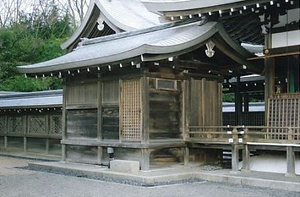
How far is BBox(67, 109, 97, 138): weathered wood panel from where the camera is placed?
14.1m

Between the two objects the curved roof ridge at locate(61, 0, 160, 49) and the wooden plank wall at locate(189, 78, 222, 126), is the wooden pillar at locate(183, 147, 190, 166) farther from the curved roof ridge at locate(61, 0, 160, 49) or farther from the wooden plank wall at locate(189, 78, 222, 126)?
the curved roof ridge at locate(61, 0, 160, 49)

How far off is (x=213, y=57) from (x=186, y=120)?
2134 mm

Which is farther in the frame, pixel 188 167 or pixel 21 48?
pixel 21 48

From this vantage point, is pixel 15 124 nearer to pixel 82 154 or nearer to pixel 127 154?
pixel 82 154

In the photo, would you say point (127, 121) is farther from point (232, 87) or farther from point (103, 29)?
point (103, 29)

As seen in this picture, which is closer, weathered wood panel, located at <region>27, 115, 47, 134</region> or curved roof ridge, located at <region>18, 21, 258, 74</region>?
curved roof ridge, located at <region>18, 21, 258, 74</region>

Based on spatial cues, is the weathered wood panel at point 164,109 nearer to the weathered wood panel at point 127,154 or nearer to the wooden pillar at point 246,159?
the weathered wood panel at point 127,154

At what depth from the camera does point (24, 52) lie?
30438 millimetres

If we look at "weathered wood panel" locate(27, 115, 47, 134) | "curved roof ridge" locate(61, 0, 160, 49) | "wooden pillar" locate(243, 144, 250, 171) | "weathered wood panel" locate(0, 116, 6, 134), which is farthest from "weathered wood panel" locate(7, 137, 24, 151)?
"wooden pillar" locate(243, 144, 250, 171)

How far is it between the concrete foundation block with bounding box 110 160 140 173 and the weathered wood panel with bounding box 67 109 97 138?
1726 mm

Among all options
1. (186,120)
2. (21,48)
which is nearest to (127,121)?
(186,120)

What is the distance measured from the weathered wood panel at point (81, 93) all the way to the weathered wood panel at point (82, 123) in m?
0.30

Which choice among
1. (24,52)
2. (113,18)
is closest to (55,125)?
(113,18)

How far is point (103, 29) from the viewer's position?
23234 mm
